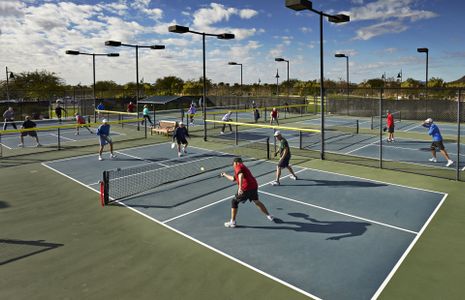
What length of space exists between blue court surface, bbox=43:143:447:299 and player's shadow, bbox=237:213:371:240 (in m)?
0.02

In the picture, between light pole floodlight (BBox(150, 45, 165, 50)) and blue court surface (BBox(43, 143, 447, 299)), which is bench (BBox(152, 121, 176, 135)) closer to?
light pole floodlight (BBox(150, 45, 165, 50))

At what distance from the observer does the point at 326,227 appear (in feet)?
29.9

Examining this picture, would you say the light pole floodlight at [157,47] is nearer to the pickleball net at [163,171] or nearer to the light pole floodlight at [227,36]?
the light pole floodlight at [227,36]

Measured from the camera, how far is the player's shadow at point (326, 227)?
880cm

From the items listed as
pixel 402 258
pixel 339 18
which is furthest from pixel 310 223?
pixel 339 18

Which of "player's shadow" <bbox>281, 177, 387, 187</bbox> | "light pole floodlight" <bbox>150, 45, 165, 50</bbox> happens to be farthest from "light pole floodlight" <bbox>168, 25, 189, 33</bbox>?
"player's shadow" <bbox>281, 177, 387, 187</bbox>

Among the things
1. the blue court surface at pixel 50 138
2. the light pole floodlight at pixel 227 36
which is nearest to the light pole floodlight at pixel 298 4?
the light pole floodlight at pixel 227 36

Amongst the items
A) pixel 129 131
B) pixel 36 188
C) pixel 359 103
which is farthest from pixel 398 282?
pixel 359 103

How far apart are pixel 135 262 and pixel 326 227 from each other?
4.70 metres

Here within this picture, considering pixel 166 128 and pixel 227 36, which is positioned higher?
pixel 227 36

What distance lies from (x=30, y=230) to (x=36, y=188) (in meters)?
4.29

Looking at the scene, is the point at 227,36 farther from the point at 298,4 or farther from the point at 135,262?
the point at 135,262

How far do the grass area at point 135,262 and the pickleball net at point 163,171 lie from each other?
0.99 m

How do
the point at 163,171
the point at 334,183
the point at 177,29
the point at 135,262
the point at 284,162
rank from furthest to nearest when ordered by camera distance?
the point at 177,29
the point at 163,171
the point at 334,183
the point at 284,162
the point at 135,262
